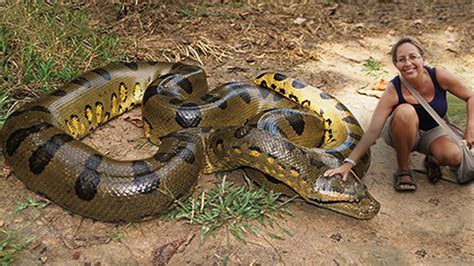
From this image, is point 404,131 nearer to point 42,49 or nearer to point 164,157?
point 164,157

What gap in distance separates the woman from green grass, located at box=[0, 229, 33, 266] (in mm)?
2535

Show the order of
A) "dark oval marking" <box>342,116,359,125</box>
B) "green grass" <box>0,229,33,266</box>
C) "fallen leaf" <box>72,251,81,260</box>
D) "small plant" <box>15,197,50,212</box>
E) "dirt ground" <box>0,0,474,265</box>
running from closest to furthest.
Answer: "green grass" <box>0,229,33,266</box> → "fallen leaf" <box>72,251,81,260</box> → "dirt ground" <box>0,0,474,265</box> → "small plant" <box>15,197,50,212</box> → "dark oval marking" <box>342,116,359,125</box>

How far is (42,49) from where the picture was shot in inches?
249

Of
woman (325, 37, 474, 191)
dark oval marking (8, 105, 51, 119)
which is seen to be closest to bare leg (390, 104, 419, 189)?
woman (325, 37, 474, 191)

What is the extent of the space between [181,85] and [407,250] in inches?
121

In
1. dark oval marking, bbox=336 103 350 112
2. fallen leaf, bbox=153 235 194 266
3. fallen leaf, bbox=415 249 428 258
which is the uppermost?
dark oval marking, bbox=336 103 350 112

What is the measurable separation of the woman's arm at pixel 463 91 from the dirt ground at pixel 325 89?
68 cm

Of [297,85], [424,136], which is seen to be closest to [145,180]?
[424,136]

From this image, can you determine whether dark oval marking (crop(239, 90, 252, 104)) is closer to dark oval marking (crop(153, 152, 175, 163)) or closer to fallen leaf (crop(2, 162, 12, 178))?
dark oval marking (crop(153, 152, 175, 163))

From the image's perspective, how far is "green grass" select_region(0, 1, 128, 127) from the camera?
19.7 ft

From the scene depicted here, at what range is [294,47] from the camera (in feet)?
26.8

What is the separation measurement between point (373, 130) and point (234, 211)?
1429mm

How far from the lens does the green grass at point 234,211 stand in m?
4.28

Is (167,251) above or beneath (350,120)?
beneath
